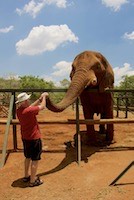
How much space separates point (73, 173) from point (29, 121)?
1550 millimetres

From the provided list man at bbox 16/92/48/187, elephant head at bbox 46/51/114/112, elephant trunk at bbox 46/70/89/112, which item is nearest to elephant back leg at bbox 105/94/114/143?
elephant head at bbox 46/51/114/112

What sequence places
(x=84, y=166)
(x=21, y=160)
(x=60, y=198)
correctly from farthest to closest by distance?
1. (x=21, y=160)
2. (x=84, y=166)
3. (x=60, y=198)

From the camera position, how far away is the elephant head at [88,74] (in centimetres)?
740

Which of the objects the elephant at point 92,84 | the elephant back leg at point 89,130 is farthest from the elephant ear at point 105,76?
the elephant back leg at point 89,130

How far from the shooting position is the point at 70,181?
20.3 feet

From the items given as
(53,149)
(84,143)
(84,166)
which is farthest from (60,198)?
(84,143)

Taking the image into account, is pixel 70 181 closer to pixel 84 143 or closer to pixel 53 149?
pixel 53 149

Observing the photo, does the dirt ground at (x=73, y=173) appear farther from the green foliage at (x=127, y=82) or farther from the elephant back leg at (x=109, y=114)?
the green foliage at (x=127, y=82)

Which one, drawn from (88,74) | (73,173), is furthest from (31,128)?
(88,74)

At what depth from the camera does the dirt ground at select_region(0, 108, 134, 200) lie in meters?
5.58

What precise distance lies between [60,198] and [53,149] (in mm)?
3019

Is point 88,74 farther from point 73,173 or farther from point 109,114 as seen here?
point 73,173

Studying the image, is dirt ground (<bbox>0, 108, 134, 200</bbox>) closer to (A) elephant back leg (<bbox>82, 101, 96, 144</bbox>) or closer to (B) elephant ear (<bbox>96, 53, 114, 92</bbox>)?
(A) elephant back leg (<bbox>82, 101, 96, 144</bbox>)

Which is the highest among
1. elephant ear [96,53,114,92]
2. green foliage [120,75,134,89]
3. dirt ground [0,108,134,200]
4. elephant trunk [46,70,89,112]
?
green foliage [120,75,134,89]
